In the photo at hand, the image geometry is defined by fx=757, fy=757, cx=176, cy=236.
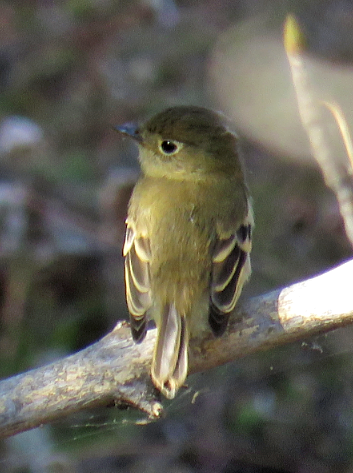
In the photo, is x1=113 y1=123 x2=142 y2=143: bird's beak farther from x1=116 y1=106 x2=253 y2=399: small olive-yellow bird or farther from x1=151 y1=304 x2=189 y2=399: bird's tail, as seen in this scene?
x1=151 y1=304 x2=189 y2=399: bird's tail

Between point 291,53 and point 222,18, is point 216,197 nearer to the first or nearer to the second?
point 291,53

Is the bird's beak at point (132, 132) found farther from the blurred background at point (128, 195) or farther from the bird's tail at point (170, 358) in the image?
the blurred background at point (128, 195)

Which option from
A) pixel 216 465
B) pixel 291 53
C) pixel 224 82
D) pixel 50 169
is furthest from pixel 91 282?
pixel 291 53

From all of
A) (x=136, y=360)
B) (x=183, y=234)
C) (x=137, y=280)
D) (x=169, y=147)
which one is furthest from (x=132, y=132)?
(x=136, y=360)

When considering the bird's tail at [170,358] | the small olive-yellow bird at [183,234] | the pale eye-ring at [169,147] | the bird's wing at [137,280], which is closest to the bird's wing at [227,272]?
the small olive-yellow bird at [183,234]

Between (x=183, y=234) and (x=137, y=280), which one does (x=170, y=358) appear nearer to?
(x=137, y=280)
